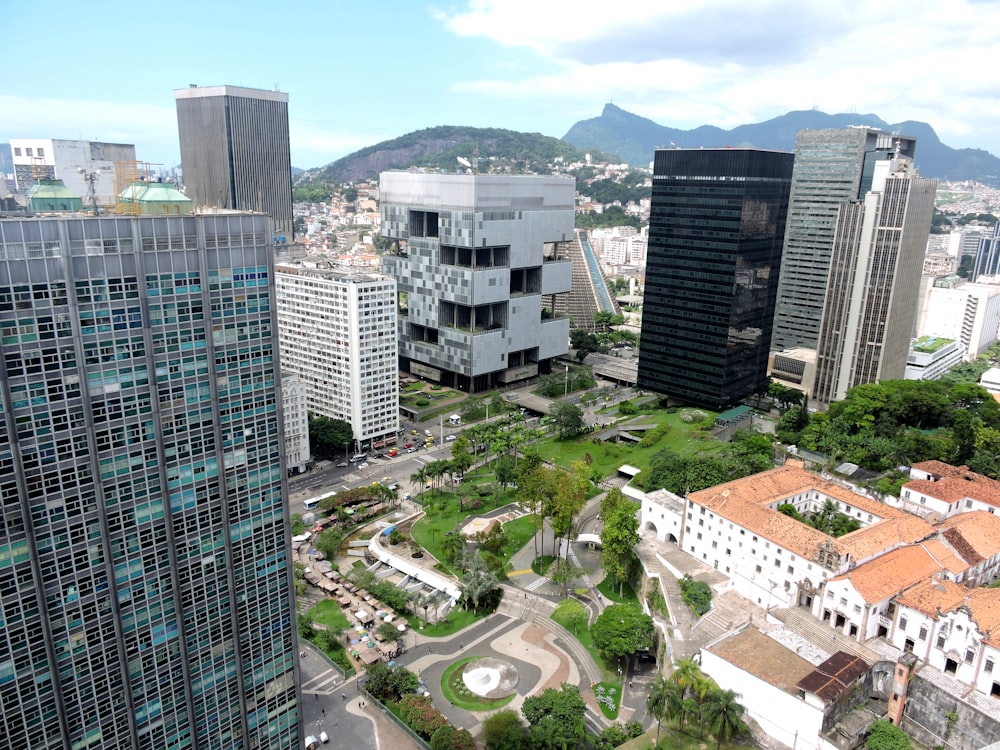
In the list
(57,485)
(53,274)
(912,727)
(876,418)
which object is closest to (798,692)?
(912,727)

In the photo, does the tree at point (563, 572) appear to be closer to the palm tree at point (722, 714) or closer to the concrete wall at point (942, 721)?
the palm tree at point (722, 714)

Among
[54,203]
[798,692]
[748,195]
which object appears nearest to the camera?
→ [54,203]

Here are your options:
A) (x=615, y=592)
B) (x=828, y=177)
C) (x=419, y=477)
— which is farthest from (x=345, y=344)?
(x=828, y=177)

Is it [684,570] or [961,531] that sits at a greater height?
[961,531]

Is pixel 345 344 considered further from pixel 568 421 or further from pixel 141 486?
pixel 141 486

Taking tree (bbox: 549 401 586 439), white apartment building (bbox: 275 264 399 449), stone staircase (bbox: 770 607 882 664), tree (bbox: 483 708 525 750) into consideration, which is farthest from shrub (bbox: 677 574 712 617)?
white apartment building (bbox: 275 264 399 449)

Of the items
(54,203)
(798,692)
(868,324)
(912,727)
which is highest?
(54,203)

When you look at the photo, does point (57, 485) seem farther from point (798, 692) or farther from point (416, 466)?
point (416, 466)

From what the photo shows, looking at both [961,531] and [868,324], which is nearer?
[961,531]
